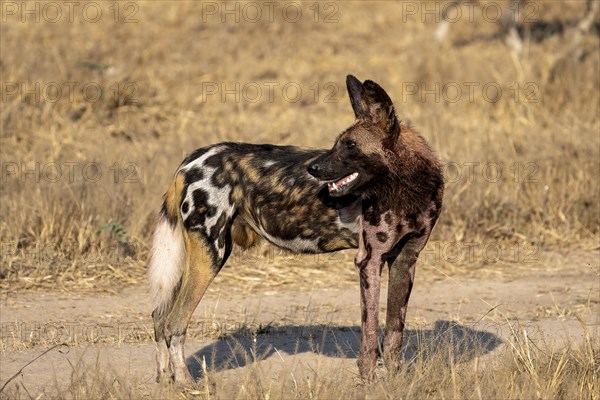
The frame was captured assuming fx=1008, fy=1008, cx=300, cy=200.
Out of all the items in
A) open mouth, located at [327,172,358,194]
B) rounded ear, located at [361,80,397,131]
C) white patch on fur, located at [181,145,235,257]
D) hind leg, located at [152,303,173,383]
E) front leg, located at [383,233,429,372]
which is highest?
rounded ear, located at [361,80,397,131]

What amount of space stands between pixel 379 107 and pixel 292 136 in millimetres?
5644

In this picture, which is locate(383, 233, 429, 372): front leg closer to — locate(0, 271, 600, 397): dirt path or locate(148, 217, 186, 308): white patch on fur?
locate(0, 271, 600, 397): dirt path

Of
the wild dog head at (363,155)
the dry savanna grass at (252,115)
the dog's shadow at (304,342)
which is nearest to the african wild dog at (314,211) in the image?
the wild dog head at (363,155)

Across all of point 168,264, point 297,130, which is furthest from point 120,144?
point 168,264

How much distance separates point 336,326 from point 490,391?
1852 mm

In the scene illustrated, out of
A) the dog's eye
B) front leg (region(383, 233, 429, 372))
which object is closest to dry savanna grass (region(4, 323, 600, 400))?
front leg (region(383, 233, 429, 372))

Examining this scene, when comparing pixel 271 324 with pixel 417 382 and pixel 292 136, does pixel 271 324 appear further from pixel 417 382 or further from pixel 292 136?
pixel 292 136

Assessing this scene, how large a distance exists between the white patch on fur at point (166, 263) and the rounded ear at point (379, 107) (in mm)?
1142

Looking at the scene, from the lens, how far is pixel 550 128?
30.6 feet

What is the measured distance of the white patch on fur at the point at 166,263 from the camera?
461cm

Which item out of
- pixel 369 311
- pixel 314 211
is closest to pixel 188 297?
pixel 314 211

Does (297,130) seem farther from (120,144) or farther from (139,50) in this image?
(139,50)

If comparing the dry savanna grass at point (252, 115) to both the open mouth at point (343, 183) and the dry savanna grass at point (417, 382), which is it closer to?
the dry savanna grass at point (417, 382)

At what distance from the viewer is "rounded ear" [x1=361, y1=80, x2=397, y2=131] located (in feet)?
13.2
